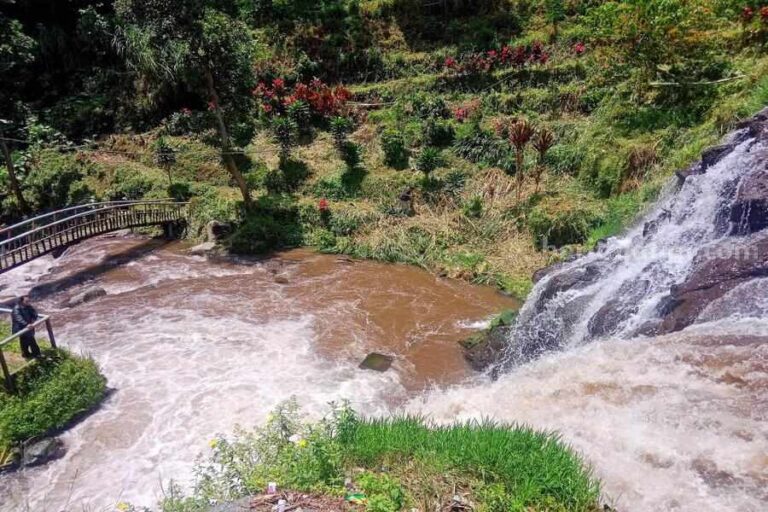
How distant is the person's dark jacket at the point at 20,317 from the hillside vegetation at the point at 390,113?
699 centimetres

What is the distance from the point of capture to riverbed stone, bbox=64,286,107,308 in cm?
1317

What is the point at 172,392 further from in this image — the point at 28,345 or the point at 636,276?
the point at 636,276

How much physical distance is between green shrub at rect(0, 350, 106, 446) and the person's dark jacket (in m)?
0.61

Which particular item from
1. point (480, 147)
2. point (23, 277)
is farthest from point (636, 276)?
point (23, 277)

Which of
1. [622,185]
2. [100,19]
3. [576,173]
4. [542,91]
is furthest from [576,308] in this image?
[100,19]

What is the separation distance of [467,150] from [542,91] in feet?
12.1

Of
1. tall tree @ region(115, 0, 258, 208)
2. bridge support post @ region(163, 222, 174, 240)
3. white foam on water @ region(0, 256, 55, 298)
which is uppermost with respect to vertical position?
tall tree @ region(115, 0, 258, 208)

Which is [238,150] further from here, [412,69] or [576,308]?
[576,308]

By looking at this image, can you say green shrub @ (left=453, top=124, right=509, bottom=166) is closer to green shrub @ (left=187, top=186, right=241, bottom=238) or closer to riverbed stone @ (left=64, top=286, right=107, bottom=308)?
green shrub @ (left=187, top=186, right=241, bottom=238)

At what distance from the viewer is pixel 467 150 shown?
677 inches

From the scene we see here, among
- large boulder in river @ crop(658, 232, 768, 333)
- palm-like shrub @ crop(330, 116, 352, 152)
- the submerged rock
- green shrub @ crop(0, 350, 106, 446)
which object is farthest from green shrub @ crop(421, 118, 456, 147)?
green shrub @ crop(0, 350, 106, 446)

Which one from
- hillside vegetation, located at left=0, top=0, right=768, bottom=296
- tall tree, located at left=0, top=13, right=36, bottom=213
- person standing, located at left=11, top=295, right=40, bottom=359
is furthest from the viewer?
tall tree, located at left=0, top=13, right=36, bottom=213

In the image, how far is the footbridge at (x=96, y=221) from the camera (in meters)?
14.7

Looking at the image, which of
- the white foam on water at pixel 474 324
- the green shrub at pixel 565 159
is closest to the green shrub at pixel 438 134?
the green shrub at pixel 565 159
